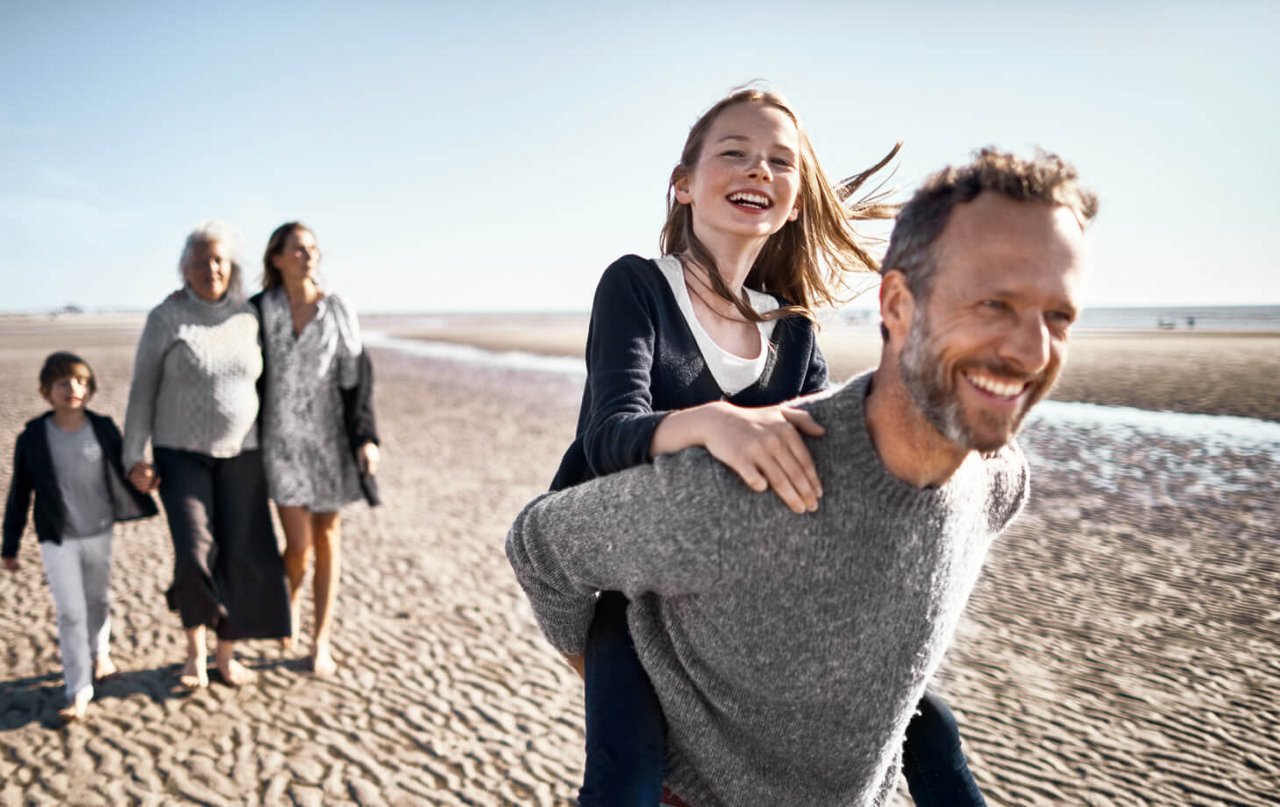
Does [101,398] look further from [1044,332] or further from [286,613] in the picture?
[1044,332]

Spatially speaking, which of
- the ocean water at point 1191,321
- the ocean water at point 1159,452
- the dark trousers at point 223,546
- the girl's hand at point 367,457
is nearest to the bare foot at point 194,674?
the dark trousers at point 223,546

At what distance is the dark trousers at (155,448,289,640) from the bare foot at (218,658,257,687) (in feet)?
0.67

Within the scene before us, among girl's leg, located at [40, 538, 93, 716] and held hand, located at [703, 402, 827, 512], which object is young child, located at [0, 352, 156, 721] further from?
held hand, located at [703, 402, 827, 512]

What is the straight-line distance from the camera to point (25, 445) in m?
4.47

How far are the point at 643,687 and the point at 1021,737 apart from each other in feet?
12.2

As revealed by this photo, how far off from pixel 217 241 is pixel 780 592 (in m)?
4.29

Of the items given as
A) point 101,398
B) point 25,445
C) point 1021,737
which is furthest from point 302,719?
point 101,398

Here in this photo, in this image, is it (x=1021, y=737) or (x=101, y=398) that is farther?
(x=101, y=398)

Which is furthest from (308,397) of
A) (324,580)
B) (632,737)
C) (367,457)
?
(632,737)

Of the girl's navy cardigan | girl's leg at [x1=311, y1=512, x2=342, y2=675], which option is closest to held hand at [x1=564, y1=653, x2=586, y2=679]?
the girl's navy cardigan

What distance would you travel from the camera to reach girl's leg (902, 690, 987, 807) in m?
1.94

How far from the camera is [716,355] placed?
1985mm

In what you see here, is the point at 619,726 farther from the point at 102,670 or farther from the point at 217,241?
the point at 102,670

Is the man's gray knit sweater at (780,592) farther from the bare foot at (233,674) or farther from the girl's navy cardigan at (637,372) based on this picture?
the bare foot at (233,674)
